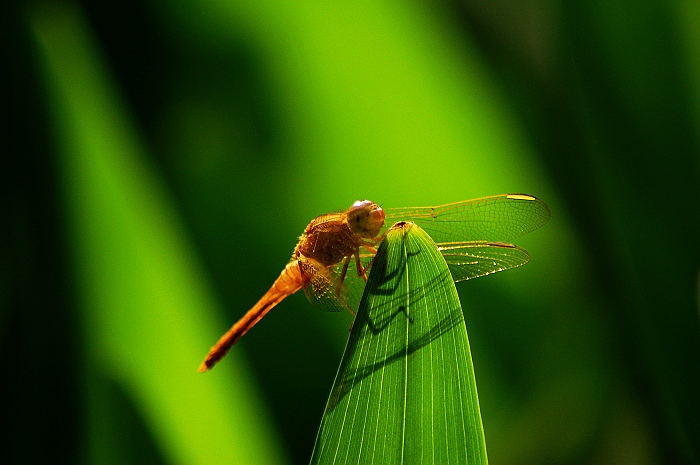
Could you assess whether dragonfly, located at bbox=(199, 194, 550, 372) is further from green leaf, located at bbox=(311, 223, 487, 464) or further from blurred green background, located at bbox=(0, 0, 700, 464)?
green leaf, located at bbox=(311, 223, 487, 464)

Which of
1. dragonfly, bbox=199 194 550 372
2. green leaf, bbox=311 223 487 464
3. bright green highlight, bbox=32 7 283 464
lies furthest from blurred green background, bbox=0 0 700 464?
green leaf, bbox=311 223 487 464

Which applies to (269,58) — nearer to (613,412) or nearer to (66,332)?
(66,332)

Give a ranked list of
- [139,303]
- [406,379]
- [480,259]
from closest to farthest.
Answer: [406,379] → [480,259] → [139,303]

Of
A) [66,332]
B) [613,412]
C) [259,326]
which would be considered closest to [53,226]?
[66,332]

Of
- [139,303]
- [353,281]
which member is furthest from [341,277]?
[139,303]

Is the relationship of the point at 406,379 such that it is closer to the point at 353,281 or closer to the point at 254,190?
the point at 353,281

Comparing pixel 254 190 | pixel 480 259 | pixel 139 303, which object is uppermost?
pixel 254 190

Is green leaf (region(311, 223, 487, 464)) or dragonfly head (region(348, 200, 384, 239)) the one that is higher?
dragonfly head (region(348, 200, 384, 239))

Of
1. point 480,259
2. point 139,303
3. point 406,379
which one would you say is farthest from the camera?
point 139,303
